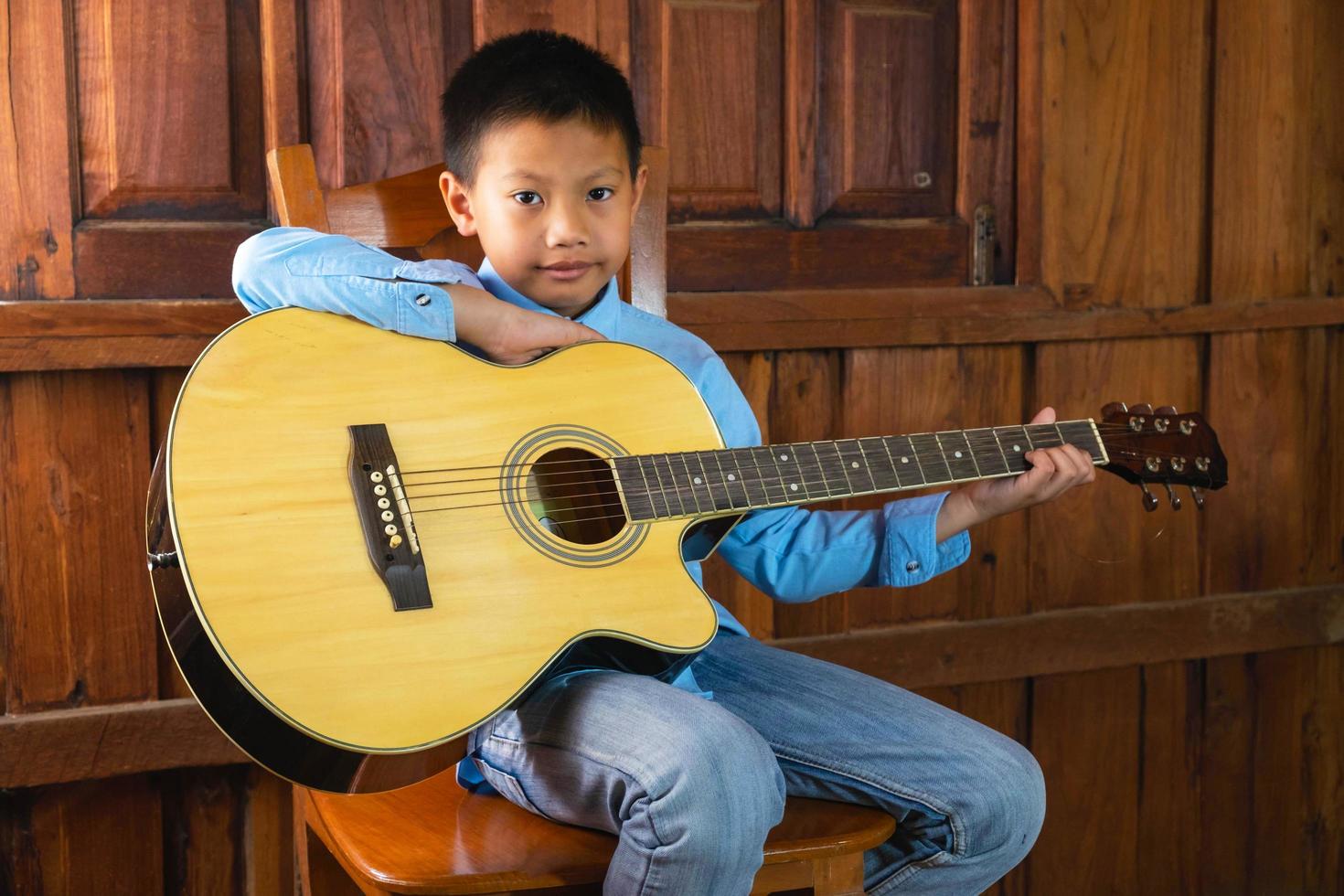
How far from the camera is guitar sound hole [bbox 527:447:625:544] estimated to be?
1.41m

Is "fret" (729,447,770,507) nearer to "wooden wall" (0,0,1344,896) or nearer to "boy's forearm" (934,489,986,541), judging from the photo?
"boy's forearm" (934,489,986,541)

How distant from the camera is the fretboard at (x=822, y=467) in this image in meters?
1.43

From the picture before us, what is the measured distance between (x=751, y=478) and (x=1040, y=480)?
36cm

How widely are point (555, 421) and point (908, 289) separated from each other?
1045 mm

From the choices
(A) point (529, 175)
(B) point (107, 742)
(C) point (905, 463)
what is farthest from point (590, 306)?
(B) point (107, 742)

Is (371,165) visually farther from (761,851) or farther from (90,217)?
(761,851)

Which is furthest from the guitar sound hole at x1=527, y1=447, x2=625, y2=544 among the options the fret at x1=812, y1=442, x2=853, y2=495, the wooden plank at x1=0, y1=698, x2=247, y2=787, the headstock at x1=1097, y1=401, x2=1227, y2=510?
the wooden plank at x1=0, y1=698, x2=247, y2=787

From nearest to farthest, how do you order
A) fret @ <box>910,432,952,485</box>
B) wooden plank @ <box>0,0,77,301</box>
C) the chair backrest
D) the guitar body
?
the guitar body, fret @ <box>910,432,952,485</box>, the chair backrest, wooden plank @ <box>0,0,77,301</box>

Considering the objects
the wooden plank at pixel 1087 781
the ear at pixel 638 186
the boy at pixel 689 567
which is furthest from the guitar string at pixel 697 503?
the wooden plank at pixel 1087 781

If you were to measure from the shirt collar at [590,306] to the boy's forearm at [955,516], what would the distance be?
0.47m

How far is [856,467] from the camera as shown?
5.02ft

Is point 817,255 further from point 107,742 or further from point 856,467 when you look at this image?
point 107,742

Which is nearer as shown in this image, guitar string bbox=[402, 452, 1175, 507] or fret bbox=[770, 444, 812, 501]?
guitar string bbox=[402, 452, 1175, 507]

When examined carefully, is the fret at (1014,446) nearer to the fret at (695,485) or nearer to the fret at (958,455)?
the fret at (958,455)
